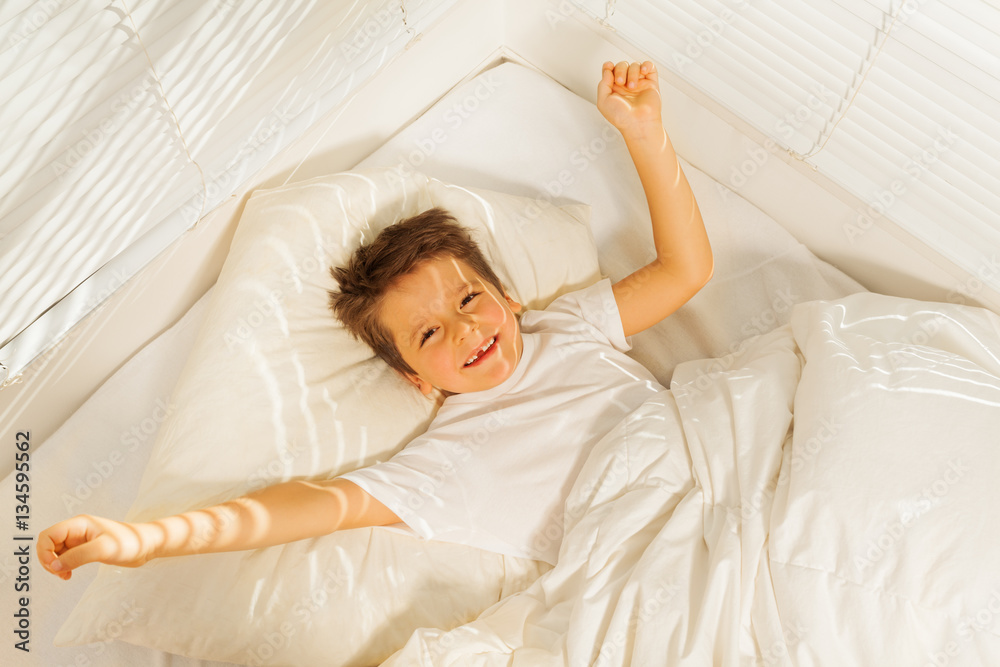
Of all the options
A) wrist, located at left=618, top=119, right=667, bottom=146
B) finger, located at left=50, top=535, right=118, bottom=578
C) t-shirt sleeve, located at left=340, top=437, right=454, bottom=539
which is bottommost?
t-shirt sleeve, located at left=340, top=437, right=454, bottom=539

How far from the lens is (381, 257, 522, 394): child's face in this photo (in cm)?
112

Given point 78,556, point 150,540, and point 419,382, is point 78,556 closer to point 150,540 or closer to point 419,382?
point 150,540

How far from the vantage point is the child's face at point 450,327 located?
1123 millimetres

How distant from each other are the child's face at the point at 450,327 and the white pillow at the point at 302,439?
0.39 ft

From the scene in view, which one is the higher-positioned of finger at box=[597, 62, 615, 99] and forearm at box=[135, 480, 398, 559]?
finger at box=[597, 62, 615, 99]

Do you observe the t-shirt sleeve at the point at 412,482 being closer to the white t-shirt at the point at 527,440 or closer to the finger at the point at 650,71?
the white t-shirt at the point at 527,440

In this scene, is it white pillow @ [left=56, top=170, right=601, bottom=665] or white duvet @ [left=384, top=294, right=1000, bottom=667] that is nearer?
white duvet @ [left=384, top=294, right=1000, bottom=667]

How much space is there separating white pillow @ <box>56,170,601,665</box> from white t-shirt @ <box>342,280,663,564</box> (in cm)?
5

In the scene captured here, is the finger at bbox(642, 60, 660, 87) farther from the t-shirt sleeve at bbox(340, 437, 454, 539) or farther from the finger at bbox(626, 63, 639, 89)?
the t-shirt sleeve at bbox(340, 437, 454, 539)

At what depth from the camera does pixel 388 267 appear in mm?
1163

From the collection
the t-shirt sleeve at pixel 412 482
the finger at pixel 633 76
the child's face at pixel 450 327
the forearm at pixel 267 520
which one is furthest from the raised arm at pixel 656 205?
the forearm at pixel 267 520

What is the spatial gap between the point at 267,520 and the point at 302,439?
0.16m

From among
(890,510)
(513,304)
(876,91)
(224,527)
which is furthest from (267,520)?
(876,91)

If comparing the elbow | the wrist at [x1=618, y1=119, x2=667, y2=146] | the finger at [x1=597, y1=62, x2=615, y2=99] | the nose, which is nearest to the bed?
the elbow
